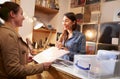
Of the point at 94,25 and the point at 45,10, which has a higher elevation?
the point at 45,10

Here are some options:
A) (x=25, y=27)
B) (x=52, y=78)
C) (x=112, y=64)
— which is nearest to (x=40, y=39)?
(x=25, y=27)

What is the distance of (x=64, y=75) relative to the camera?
1211mm

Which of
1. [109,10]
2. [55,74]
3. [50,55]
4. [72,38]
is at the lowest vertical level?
[55,74]

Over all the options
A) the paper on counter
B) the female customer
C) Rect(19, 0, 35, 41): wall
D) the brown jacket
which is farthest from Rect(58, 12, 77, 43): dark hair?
the brown jacket

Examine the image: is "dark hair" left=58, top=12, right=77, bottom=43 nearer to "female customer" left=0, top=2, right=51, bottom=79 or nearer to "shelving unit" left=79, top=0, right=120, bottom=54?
"shelving unit" left=79, top=0, right=120, bottom=54

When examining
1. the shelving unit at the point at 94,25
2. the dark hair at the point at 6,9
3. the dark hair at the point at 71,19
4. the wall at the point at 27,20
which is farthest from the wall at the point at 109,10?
the dark hair at the point at 6,9

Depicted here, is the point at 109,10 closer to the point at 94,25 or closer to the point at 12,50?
the point at 94,25

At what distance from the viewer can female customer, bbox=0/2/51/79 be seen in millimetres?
1156

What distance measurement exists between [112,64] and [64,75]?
0.37m

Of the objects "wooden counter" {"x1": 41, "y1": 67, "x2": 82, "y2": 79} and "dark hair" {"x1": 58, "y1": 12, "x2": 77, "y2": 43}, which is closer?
"wooden counter" {"x1": 41, "y1": 67, "x2": 82, "y2": 79}

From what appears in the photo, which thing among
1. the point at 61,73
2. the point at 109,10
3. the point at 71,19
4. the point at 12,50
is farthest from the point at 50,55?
the point at 109,10

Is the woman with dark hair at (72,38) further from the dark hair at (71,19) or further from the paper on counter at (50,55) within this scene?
the paper on counter at (50,55)

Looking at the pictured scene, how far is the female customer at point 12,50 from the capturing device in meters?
1.16

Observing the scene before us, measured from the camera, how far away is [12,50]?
45.6 inches
